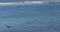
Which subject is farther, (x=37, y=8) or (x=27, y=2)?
(x=27, y=2)

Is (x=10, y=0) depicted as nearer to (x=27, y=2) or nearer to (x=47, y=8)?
(x=27, y=2)

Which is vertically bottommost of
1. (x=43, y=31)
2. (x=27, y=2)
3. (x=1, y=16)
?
(x=43, y=31)

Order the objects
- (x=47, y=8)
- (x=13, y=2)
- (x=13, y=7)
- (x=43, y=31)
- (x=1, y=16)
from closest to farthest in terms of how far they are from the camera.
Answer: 1. (x=43, y=31)
2. (x=1, y=16)
3. (x=47, y=8)
4. (x=13, y=7)
5. (x=13, y=2)

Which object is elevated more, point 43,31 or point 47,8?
point 47,8

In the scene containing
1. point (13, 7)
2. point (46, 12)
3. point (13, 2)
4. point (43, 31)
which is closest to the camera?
point (43, 31)

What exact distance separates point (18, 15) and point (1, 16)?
29 centimetres

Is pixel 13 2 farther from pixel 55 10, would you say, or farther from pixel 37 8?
pixel 55 10

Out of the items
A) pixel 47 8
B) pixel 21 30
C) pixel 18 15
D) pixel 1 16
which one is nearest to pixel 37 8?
pixel 47 8

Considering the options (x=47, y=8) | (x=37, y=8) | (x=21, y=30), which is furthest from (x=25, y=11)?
(x=21, y=30)

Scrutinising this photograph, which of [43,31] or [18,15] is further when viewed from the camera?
[18,15]

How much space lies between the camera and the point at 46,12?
2.84 metres

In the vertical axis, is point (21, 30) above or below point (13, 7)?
below

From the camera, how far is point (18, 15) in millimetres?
2729

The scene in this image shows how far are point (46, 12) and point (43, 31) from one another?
1.18 metres
